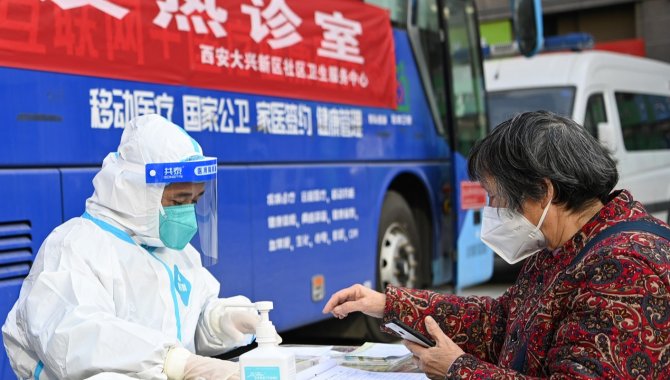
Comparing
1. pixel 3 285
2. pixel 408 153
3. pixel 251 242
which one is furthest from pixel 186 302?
pixel 408 153

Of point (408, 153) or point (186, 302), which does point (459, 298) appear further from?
point (408, 153)

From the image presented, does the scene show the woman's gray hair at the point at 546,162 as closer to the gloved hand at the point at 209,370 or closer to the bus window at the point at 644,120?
the gloved hand at the point at 209,370

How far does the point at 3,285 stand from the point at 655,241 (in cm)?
262

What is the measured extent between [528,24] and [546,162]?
6476 mm

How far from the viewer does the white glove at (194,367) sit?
226 centimetres

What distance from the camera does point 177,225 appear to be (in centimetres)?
291

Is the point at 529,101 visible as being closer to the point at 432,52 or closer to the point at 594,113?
the point at 594,113

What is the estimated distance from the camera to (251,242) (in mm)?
5324

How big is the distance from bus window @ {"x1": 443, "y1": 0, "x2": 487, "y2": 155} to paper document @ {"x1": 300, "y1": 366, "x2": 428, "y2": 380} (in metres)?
5.29

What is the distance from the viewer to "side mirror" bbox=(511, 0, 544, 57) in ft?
27.7

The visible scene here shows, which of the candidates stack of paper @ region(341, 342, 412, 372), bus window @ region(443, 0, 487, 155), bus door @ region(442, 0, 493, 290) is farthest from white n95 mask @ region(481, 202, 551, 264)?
bus window @ region(443, 0, 487, 155)

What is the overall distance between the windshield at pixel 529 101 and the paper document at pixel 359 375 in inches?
315

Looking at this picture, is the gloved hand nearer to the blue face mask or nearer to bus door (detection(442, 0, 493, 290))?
the blue face mask

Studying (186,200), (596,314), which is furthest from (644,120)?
(596,314)
